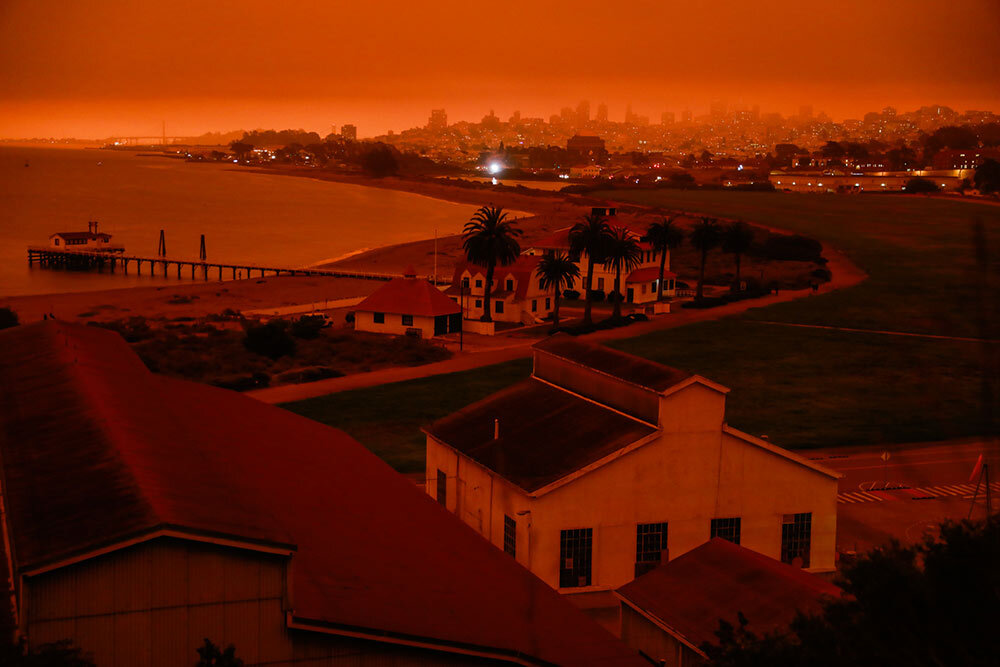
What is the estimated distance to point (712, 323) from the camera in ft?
191

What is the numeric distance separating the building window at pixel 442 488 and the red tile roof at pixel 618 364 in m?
3.59

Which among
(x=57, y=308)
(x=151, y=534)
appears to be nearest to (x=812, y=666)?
(x=151, y=534)

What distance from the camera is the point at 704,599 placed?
49.6ft

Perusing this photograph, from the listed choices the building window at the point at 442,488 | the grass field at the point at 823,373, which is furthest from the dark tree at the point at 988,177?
the building window at the point at 442,488

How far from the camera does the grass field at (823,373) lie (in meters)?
31.4

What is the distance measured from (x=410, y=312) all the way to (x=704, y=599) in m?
40.5

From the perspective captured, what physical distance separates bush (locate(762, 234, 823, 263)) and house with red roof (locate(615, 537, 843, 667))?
258 feet

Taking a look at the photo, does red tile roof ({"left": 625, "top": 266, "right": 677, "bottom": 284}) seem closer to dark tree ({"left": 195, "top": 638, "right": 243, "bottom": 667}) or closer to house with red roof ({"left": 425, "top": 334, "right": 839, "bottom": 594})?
house with red roof ({"left": 425, "top": 334, "right": 839, "bottom": 594})

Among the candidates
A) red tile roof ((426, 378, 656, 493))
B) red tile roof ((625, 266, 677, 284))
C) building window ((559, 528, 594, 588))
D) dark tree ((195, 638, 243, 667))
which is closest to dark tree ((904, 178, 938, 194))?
red tile roof ((625, 266, 677, 284))

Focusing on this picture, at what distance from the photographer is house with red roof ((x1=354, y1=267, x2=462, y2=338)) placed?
54625mm

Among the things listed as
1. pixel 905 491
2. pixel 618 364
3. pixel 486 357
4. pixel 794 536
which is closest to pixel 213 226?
pixel 486 357

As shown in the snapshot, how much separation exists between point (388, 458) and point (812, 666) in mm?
22305

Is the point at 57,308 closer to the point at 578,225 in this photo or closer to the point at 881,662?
the point at 578,225

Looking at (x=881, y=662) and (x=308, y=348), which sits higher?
(x=881, y=662)
